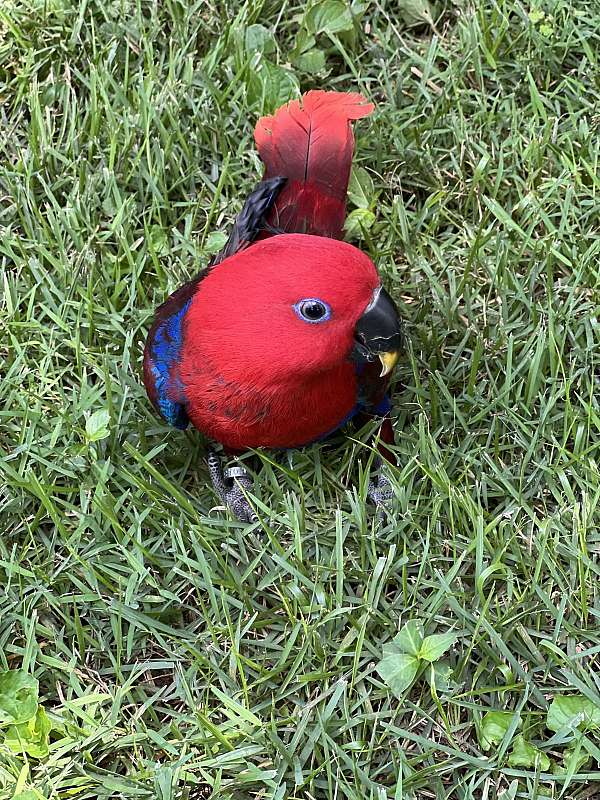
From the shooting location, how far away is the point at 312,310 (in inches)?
86.4

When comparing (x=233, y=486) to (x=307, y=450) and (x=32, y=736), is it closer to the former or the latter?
(x=307, y=450)

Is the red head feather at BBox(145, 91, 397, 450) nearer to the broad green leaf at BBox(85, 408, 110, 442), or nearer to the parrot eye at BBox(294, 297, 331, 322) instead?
the parrot eye at BBox(294, 297, 331, 322)

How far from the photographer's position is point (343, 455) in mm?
2730

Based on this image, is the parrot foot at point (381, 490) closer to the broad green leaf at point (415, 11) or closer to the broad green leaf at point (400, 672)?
the broad green leaf at point (400, 672)

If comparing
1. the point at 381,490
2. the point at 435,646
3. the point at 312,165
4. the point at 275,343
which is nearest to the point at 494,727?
the point at 435,646

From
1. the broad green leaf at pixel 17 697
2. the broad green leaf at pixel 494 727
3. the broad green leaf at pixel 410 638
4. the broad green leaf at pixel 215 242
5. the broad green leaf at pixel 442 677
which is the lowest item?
the broad green leaf at pixel 17 697

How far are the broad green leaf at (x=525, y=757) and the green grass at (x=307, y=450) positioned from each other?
0.11 feet

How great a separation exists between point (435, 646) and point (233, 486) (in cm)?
78

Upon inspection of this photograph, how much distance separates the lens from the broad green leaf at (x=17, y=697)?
2.30 metres

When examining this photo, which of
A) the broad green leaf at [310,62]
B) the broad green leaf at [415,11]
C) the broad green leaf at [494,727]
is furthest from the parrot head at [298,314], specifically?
the broad green leaf at [415,11]

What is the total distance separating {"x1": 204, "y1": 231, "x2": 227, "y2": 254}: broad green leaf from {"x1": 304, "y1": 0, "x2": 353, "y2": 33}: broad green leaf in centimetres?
92

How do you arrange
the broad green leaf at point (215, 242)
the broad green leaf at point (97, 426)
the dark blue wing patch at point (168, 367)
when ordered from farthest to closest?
the broad green leaf at point (215, 242), the broad green leaf at point (97, 426), the dark blue wing patch at point (168, 367)

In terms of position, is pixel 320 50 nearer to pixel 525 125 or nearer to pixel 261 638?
pixel 525 125

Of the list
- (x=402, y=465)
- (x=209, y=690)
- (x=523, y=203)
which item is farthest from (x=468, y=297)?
(x=209, y=690)
